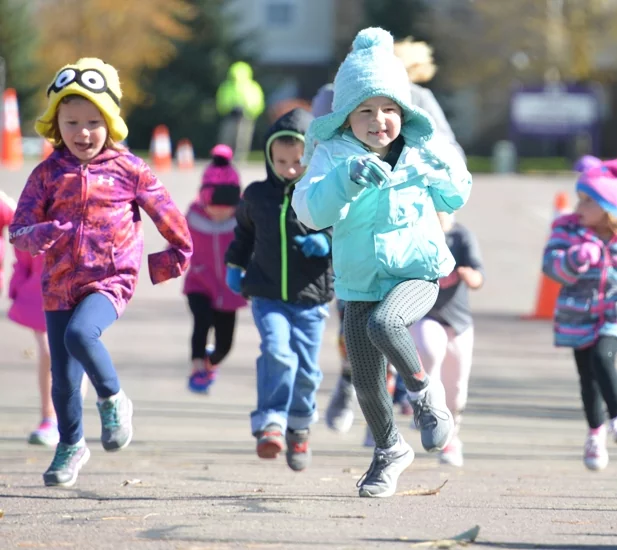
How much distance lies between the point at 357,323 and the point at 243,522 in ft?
3.63

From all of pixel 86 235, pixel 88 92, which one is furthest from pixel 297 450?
pixel 88 92

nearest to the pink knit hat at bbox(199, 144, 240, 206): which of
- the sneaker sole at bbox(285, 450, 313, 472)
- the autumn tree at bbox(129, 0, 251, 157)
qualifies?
the sneaker sole at bbox(285, 450, 313, 472)

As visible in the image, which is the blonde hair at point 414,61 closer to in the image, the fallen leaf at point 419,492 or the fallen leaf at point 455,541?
the fallen leaf at point 419,492

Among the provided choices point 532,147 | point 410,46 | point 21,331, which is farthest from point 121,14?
point 410,46

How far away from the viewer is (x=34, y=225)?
6.40 meters

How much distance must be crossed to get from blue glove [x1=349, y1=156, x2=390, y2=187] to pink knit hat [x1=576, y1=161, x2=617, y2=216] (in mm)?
2721

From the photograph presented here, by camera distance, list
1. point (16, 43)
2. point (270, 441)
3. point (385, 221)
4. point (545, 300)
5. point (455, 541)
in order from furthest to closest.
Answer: point (16, 43) < point (545, 300) < point (270, 441) < point (385, 221) < point (455, 541)

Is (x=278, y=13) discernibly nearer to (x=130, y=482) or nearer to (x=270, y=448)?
(x=270, y=448)

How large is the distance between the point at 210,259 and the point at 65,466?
3344 mm

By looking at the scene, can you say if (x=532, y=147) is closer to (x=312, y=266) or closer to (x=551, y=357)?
(x=551, y=357)

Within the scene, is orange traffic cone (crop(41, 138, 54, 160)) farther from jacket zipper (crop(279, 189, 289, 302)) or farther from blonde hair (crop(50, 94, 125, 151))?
jacket zipper (crop(279, 189, 289, 302))

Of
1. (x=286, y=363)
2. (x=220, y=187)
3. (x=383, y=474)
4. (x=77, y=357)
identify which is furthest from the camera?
(x=220, y=187)

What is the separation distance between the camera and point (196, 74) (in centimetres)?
5406

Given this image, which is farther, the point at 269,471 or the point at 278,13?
the point at 278,13
